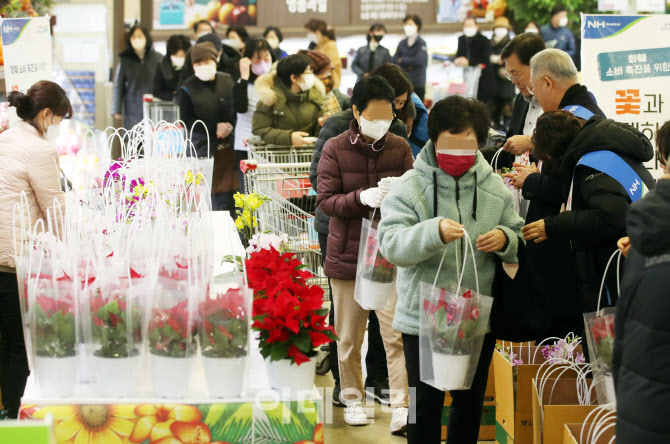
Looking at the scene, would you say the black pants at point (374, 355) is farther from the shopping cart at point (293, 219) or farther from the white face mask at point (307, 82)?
the white face mask at point (307, 82)

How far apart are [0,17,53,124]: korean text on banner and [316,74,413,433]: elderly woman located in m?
2.61

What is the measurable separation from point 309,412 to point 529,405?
4.56ft

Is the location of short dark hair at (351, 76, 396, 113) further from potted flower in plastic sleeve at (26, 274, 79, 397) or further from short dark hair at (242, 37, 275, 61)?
short dark hair at (242, 37, 275, 61)

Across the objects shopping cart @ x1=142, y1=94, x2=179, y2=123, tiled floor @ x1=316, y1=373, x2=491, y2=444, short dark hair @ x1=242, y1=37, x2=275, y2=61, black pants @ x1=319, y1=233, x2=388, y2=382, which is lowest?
tiled floor @ x1=316, y1=373, x2=491, y2=444

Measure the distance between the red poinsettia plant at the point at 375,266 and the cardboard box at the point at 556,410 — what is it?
0.72 metres

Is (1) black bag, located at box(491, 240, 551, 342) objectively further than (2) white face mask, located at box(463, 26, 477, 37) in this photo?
No

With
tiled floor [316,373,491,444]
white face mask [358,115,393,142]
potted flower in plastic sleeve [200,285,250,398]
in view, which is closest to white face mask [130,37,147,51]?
tiled floor [316,373,491,444]

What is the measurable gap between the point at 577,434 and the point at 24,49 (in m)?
4.26

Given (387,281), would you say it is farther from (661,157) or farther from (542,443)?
(661,157)

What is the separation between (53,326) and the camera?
2.48 m

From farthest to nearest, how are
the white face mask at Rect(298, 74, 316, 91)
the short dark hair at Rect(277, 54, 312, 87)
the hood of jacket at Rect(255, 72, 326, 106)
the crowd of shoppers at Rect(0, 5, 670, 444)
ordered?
the hood of jacket at Rect(255, 72, 326, 106) → the white face mask at Rect(298, 74, 316, 91) → the short dark hair at Rect(277, 54, 312, 87) → the crowd of shoppers at Rect(0, 5, 670, 444)

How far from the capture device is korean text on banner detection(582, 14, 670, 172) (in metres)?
5.55

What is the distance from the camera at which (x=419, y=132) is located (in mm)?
4828

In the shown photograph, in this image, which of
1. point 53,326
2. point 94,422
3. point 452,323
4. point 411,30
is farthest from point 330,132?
point 411,30
